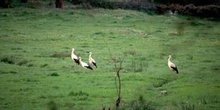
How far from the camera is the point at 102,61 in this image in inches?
1012

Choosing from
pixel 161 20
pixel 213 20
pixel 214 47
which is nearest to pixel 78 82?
pixel 214 47

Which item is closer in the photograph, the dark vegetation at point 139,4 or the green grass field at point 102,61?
the green grass field at point 102,61

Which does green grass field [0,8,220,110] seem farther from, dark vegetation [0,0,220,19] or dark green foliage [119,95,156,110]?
dark vegetation [0,0,220,19]

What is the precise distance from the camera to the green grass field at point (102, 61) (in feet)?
53.9

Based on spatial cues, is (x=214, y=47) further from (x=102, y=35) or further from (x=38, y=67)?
(x=38, y=67)

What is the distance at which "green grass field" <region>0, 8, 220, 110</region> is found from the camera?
647 inches

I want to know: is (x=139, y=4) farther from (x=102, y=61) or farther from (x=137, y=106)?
(x=137, y=106)

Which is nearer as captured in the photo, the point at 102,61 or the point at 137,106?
the point at 137,106

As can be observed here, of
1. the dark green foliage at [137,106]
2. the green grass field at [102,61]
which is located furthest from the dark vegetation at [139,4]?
the dark green foliage at [137,106]

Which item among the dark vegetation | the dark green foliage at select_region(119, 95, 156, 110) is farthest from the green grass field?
the dark vegetation

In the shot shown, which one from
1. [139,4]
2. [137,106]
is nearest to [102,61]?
[137,106]

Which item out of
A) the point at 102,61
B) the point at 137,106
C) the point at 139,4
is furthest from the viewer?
the point at 139,4

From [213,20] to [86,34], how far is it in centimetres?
1794

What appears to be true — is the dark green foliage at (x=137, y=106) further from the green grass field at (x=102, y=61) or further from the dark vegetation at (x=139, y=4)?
the dark vegetation at (x=139, y=4)
